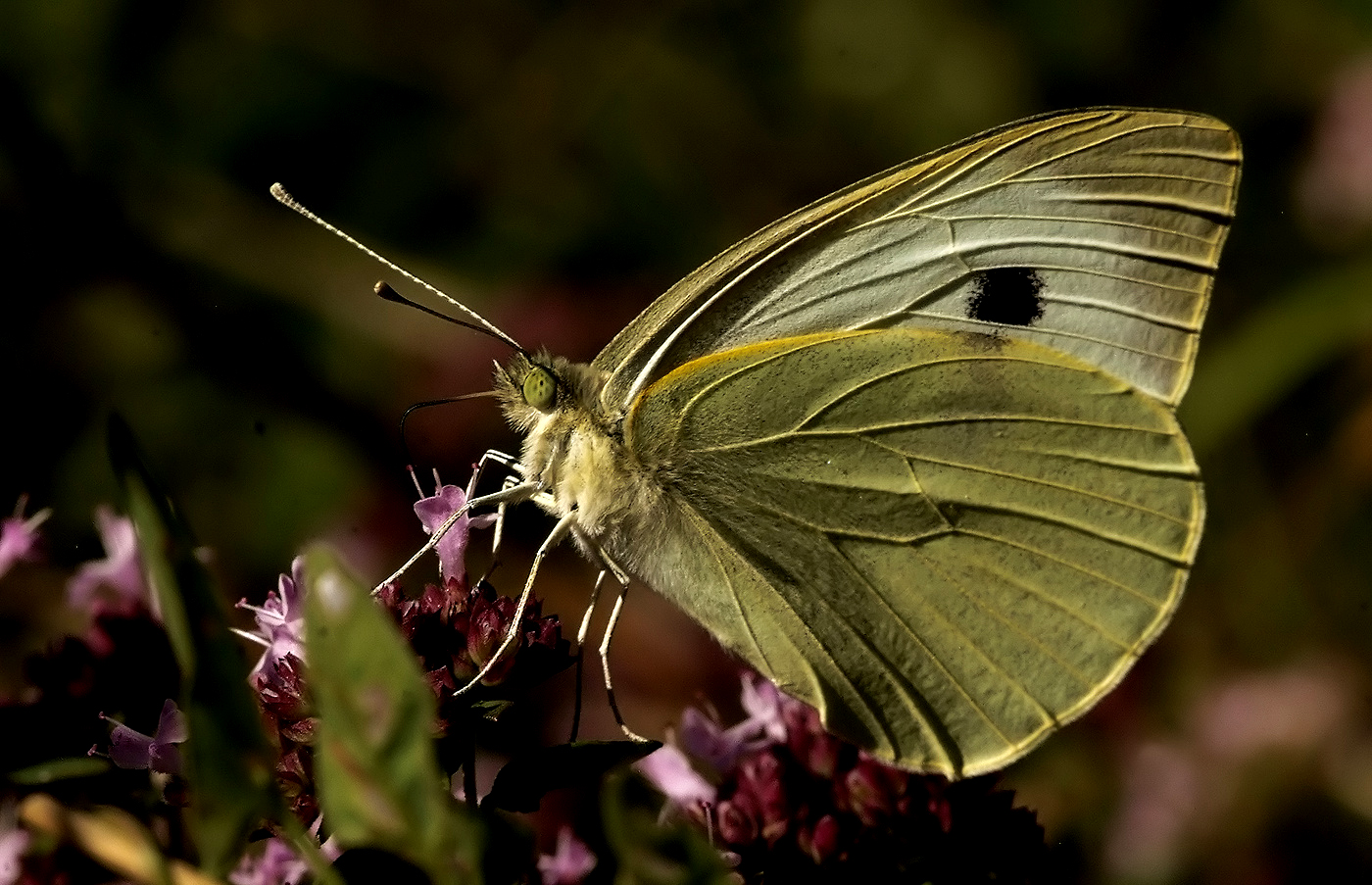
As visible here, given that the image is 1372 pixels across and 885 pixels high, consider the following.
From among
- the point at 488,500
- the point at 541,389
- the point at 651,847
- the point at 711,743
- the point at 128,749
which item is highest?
the point at 651,847

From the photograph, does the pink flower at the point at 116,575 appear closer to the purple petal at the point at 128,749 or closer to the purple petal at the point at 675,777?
the purple petal at the point at 128,749

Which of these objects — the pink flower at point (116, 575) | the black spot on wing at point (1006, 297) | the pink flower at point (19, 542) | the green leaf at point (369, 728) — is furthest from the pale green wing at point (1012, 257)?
the green leaf at point (369, 728)

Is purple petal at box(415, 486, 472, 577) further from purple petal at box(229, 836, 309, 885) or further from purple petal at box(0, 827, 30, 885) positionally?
purple petal at box(0, 827, 30, 885)

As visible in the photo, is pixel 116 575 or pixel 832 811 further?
pixel 116 575

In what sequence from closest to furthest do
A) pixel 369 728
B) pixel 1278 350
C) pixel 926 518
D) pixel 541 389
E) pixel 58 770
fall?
pixel 369 728, pixel 58 770, pixel 541 389, pixel 926 518, pixel 1278 350

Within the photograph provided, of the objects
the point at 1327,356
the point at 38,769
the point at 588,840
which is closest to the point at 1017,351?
the point at 588,840

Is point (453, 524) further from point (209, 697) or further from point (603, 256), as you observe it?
point (603, 256)

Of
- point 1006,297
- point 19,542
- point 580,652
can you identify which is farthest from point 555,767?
point 1006,297
